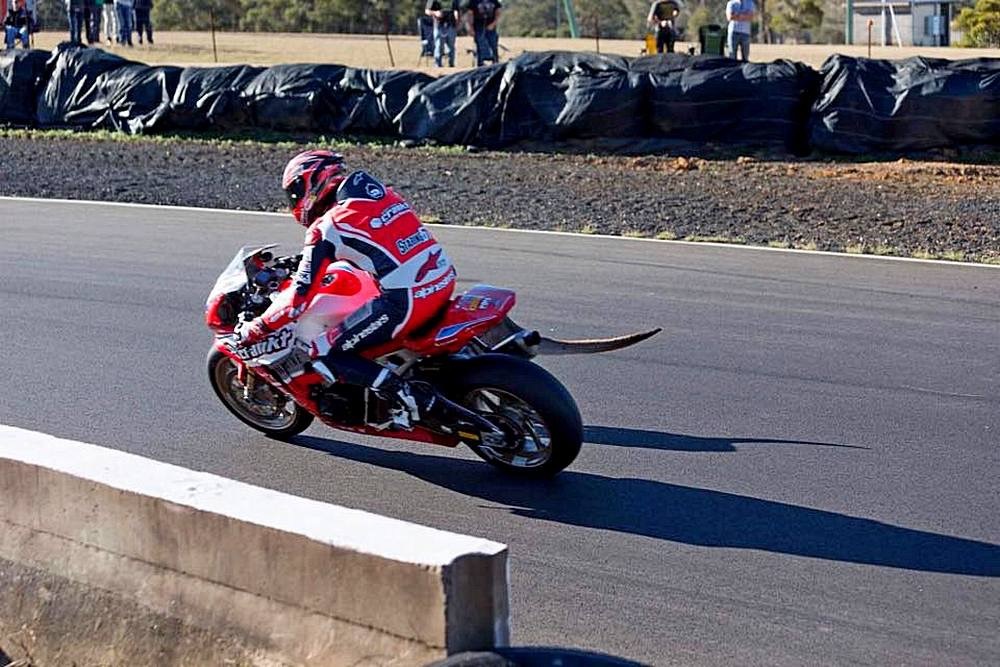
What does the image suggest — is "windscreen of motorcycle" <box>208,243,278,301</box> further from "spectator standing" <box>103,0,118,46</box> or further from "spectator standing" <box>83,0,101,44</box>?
"spectator standing" <box>103,0,118,46</box>

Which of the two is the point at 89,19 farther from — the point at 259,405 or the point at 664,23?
the point at 259,405

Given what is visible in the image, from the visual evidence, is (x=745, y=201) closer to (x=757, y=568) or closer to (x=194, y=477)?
(x=757, y=568)

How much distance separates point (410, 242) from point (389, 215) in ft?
0.54

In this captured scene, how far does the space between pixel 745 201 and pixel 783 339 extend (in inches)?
256

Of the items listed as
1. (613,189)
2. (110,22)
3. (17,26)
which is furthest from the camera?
(110,22)

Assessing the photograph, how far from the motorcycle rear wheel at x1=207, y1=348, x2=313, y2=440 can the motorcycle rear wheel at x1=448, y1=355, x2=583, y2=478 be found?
1.15 meters

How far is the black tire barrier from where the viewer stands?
1970cm

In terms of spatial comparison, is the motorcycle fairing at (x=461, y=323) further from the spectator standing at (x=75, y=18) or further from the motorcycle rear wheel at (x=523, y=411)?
the spectator standing at (x=75, y=18)

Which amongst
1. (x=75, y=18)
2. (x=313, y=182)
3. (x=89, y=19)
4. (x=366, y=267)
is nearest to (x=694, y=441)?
(x=366, y=267)

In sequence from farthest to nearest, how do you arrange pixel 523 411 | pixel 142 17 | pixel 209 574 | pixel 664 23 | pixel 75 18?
pixel 142 17
pixel 75 18
pixel 664 23
pixel 523 411
pixel 209 574

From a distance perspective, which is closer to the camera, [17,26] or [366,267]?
[366,267]

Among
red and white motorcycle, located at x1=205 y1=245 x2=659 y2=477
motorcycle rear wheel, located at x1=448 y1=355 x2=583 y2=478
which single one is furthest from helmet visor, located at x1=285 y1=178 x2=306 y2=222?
motorcycle rear wheel, located at x1=448 y1=355 x2=583 y2=478

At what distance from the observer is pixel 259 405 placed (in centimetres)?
800

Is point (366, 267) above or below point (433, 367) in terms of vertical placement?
above
